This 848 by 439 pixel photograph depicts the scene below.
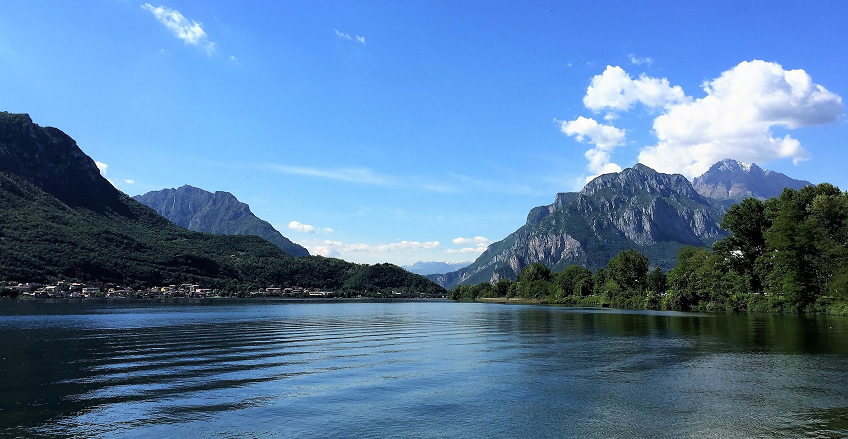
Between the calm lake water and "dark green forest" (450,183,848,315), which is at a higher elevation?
"dark green forest" (450,183,848,315)

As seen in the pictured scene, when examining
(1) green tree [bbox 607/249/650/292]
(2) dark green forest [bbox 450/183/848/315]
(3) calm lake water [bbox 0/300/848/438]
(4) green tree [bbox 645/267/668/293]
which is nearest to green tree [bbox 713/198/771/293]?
(2) dark green forest [bbox 450/183/848/315]

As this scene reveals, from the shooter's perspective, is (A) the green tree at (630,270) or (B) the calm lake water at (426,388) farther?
(A) the green tree at (630,270)

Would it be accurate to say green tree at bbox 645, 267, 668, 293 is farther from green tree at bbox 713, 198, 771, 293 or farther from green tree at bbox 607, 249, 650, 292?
green tree at bbox 713, 198, 771, 293

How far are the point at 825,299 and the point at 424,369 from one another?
87.4m

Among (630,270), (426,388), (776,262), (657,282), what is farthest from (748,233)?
(426,388)

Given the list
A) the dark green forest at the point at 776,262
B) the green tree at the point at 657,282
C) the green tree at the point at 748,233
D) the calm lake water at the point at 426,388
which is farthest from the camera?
the green tree at the point at 657,282

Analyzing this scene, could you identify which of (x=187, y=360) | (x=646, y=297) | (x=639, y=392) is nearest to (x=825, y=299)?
(x=646, y=297)

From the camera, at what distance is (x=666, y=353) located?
4075 centimetres

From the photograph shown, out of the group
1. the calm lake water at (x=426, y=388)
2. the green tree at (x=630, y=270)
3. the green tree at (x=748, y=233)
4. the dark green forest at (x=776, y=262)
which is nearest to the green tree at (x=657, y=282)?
the green tree at (x=630, y=270)

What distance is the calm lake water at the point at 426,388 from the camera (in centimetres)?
1956

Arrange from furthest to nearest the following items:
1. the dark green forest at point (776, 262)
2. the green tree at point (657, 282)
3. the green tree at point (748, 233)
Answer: the green tree at point (657, 282), the green tree at point (748, 233), the dark green forest at point (776, 262)

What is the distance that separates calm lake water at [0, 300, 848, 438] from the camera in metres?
19.6

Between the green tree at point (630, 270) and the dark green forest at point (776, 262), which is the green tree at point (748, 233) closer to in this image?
the dark green forest at point (776, 262)

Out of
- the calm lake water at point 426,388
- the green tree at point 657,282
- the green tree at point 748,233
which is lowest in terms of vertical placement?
the calm lake water at point 426,388
